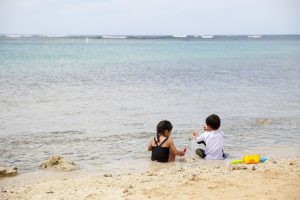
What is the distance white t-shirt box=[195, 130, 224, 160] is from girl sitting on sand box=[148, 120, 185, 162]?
536mm

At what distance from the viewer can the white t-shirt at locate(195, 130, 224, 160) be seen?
871 cm

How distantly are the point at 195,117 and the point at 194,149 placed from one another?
11.5 ft

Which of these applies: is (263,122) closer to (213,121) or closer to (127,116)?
(127,116)

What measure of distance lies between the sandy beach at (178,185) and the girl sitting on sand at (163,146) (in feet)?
3.49

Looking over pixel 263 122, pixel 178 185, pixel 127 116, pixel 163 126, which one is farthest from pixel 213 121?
pixel 127 116

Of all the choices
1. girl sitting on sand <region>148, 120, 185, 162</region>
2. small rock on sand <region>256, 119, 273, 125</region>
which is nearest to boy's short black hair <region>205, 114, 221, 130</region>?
girl sitting on sand <region>148, 120, 185, 162</region>

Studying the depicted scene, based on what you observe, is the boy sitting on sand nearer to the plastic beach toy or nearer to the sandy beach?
the plastic beach toy

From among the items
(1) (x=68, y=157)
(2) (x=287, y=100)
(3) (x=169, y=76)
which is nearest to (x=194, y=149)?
(1) (x=68, y=157)

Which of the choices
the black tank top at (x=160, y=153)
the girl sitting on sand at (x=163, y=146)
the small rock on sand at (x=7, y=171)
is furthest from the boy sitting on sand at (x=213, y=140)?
the small rock on sand at (x=7, y=171)

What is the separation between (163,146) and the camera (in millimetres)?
8594

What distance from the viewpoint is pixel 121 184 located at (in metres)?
6.51

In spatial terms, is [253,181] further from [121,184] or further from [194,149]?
[194,149]

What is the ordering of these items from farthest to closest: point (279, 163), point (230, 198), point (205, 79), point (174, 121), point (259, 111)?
point (205, 79), point (259, 111), point (174, 121), point (279, 163), point (230, 198)

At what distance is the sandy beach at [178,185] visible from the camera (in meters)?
Answer: 5.85
